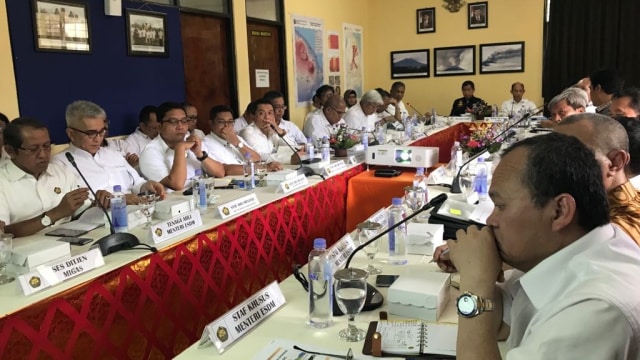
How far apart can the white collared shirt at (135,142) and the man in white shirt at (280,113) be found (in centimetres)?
108

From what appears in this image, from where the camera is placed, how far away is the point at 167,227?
6.35 feet

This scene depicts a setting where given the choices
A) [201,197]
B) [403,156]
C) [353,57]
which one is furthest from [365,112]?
[201,197]

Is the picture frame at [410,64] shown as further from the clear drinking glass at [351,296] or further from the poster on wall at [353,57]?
the clear drinking glass at [351,296]

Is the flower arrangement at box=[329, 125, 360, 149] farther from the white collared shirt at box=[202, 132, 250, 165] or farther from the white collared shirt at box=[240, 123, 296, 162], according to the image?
the white collared shirt at box=[202, 132, 250, 165]

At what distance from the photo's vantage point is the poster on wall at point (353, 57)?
24.7 ft

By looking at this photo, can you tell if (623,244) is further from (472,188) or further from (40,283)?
(472,188)

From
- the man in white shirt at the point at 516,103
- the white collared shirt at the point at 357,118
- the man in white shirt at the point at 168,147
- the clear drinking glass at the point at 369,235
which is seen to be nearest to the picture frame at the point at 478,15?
the man in white shirt at the point at 516,103

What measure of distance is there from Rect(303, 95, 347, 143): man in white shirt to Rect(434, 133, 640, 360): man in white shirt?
4.13 meters

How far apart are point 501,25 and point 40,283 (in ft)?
23.8

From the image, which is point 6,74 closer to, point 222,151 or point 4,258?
point 222,151

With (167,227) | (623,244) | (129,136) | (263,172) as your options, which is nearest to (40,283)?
(167,227)

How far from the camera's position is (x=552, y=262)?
849 millimetres

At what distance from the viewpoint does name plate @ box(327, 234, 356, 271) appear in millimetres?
1523

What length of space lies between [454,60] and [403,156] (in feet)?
16.3
